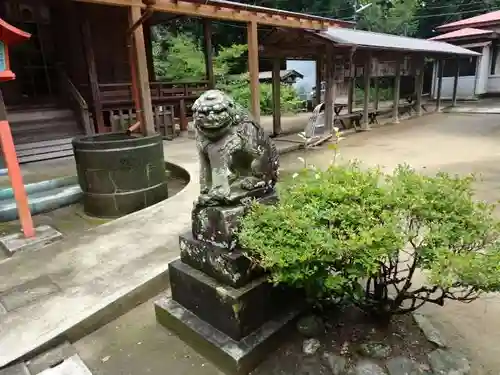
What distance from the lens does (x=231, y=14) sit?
7266 mm

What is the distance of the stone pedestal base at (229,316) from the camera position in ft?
7.71

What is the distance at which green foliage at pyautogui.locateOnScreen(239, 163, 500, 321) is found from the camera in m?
1.91

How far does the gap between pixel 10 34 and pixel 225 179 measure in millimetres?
3155

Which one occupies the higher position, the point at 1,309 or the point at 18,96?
the point at 18,96

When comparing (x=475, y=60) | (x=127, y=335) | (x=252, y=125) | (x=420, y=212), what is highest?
(x=475, y=60)

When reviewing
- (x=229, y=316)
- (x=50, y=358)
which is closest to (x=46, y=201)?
(x=50, y=358)

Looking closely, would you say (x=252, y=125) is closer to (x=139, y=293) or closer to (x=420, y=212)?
(x=420, y=212)

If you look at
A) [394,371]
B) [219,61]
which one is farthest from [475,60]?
[394,371]

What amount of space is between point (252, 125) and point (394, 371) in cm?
178

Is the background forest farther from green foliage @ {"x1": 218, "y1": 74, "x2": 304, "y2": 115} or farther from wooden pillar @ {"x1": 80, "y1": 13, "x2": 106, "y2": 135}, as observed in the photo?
wooden pillar @ {"x1": 80, "y1": 13, "x2": 106, "y2": 135}

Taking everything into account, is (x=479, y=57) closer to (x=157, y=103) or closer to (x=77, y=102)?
(x=157, y=103)

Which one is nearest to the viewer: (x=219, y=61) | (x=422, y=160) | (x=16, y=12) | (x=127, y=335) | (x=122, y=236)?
(x=127, y=335)

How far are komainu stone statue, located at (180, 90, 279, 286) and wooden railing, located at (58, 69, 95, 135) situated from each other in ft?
24.4

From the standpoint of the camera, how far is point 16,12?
29.2 feet
